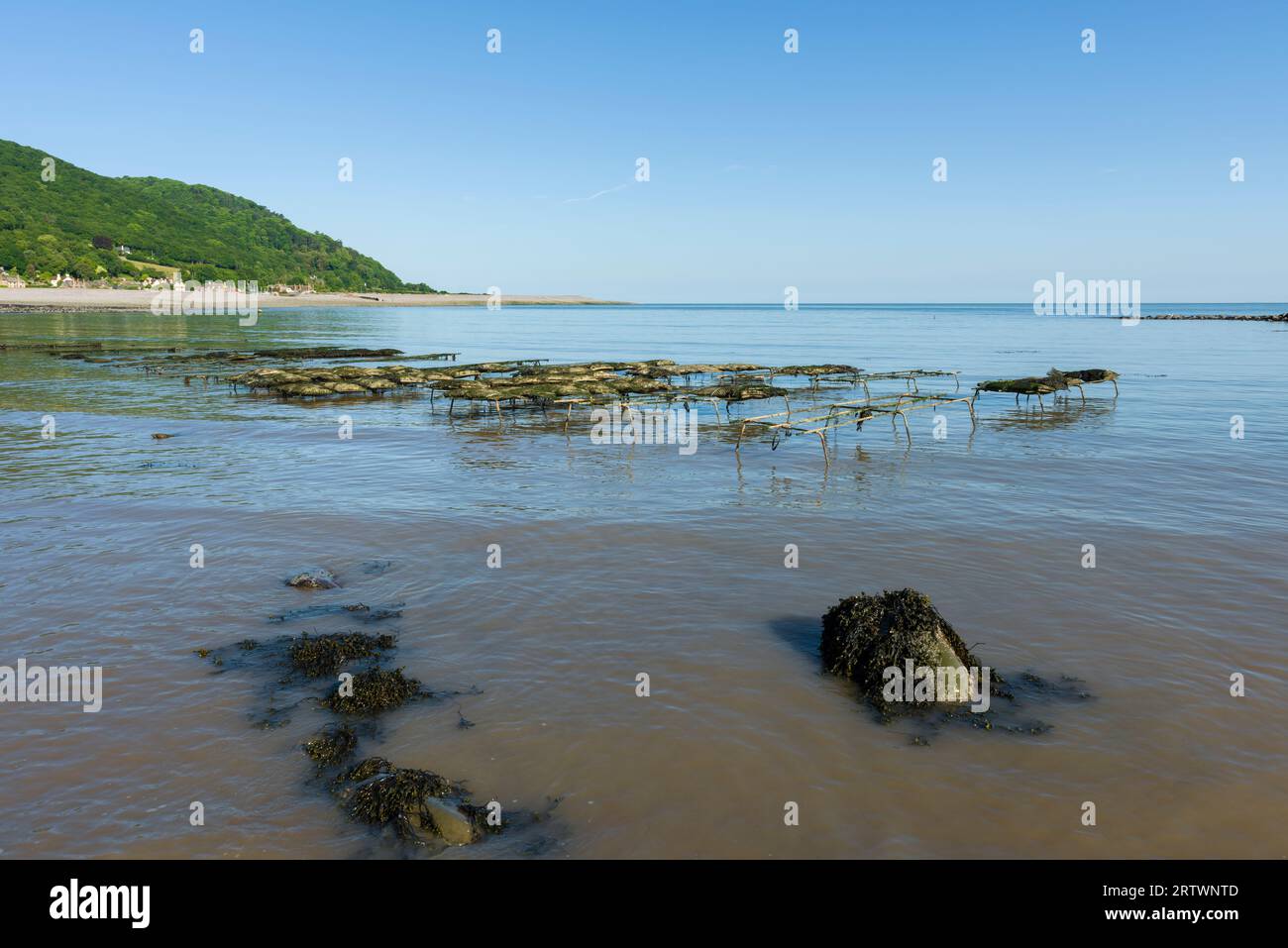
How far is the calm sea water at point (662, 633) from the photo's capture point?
6.41 meters

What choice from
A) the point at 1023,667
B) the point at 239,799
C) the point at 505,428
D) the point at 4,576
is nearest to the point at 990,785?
the point at 1023,667

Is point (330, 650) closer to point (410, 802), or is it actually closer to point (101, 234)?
point (410, 802)

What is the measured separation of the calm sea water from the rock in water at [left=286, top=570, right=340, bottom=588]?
37cm

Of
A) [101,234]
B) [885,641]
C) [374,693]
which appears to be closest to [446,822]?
[374,693]

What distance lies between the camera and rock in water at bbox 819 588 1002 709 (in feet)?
27.8

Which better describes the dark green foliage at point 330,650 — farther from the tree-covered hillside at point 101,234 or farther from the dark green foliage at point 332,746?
the tree-covered hillside at point 101,234

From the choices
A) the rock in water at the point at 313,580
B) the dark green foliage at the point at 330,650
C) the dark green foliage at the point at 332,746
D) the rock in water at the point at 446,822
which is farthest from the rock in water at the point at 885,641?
the rock in water at the point at 313,580

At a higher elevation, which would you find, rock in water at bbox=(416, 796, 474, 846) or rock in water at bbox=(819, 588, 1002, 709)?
rock in water at bbox=(819, 588, 1002, 709)

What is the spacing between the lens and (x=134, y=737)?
748 cm

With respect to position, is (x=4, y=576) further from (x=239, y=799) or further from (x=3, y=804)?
(x=239, y=799)

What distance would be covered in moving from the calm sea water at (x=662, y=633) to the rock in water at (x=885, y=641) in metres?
0.34

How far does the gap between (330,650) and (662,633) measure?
438 cm

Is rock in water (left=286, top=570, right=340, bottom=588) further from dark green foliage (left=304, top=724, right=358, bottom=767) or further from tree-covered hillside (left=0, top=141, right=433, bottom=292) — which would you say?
tree-covered hillside (left=0, top=141, right=433, bottom=292)

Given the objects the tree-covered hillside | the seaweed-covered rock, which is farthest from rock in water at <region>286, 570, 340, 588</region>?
the tree-covered hillside
